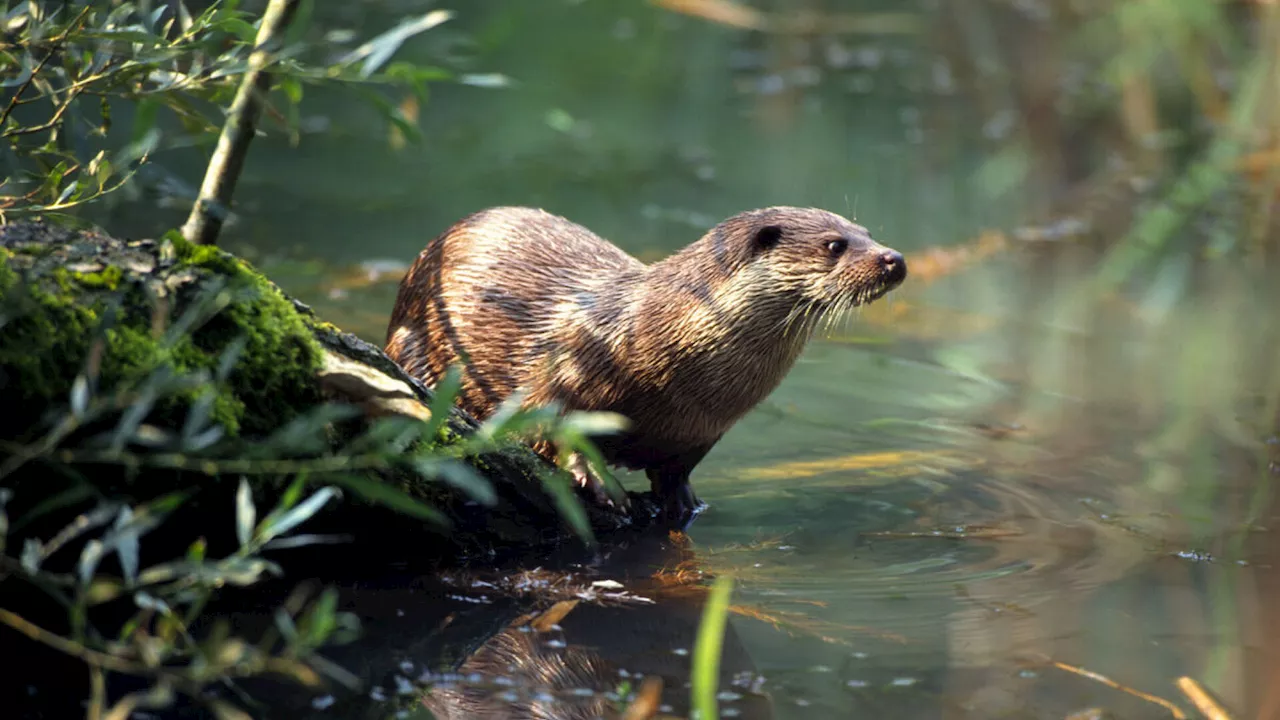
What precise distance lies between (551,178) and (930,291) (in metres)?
2.10

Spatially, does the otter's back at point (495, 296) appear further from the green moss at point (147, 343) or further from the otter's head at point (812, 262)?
the green moss at point (147, 343)

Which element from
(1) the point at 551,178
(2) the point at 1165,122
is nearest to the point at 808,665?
(1) the point at 551,178

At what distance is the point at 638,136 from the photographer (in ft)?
25.8

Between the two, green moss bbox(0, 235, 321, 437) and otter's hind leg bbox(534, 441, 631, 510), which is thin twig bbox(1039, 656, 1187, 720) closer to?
otter's hind leg bbox(534, 441, 631, 510)

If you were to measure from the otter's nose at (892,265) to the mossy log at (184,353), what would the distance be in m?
1.04

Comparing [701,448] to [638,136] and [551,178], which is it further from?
[638,136]

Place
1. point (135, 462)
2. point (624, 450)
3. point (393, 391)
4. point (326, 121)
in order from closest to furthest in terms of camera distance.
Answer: point (135, 462)
point (393, 391)
point (624, 450)
point (326, 121)

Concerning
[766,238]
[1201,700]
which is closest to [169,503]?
[1201,700]

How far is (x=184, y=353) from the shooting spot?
231 cm

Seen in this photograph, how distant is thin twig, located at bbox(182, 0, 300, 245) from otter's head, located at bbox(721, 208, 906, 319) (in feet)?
3.57

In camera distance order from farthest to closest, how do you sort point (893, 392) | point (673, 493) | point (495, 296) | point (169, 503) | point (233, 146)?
point (893, 392)
point (495, 296)
point (673, 493)
point (233, 146)
point (169, 503)

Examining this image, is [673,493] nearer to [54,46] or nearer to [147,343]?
[147,343]

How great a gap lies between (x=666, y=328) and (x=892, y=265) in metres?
0.53

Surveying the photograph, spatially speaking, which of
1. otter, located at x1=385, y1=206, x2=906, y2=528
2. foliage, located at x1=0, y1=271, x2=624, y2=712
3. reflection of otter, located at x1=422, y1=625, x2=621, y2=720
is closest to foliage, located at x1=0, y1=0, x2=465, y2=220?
foliage, located at x1=0, y1=271, x2=624, y2=712
